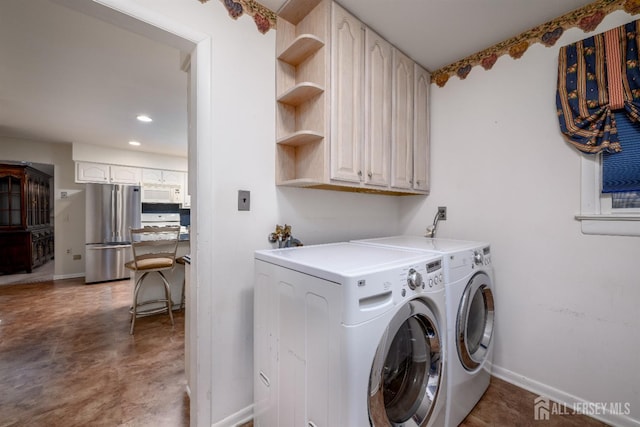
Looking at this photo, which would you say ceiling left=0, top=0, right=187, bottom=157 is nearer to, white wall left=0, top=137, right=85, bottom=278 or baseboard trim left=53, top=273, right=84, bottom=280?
white wall left=0, top=137, right=85, bottom=278

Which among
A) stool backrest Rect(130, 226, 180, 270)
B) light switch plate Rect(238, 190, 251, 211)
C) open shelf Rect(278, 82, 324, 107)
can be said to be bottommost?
stool backrest Rect(130, 226, 180, 270)

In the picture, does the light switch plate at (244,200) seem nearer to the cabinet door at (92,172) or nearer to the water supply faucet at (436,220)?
the water supply faucet at (436,220)

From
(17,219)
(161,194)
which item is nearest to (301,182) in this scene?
(161,194)

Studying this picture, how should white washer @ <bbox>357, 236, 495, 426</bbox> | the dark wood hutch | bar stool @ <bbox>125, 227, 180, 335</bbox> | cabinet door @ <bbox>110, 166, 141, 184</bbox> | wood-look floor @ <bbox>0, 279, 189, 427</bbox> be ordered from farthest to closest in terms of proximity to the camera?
cabinet door @ <bbox>110, 166, 141, 184</bbox>
the dark wood hutch
bar stool @ <bbox>125, 227, 180, 335</bbox>
wood-look floor @ <bbox>0, 279, 189, 427</bbox>
white washer @ <bbox>357, 236, 495, 426</bbox>

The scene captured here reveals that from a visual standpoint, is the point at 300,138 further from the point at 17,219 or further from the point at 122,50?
the point at 17,219

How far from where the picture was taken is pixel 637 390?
136cm

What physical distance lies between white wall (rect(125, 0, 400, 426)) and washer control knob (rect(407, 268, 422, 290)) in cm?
88

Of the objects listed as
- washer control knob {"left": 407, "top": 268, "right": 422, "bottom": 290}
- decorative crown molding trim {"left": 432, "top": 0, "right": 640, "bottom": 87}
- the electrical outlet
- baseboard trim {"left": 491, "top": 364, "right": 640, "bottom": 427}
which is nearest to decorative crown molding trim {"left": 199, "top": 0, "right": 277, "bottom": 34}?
decorative crown molding trim {"left": 432, "top": 0, "right": 640, "bottom": 87}

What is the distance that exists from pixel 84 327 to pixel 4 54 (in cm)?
250

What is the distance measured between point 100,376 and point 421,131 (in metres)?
3.07

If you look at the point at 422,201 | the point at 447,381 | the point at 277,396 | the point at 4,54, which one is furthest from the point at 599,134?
the point at 4,54

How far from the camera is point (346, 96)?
1497 millimetres

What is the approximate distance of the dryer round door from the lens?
1104 mm

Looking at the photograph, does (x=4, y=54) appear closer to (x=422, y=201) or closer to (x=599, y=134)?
(x=422, y=201)
